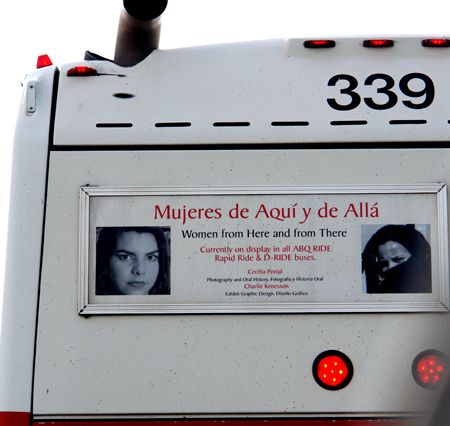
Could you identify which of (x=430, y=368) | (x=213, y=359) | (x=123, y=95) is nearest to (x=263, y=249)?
(x=213, y=359)

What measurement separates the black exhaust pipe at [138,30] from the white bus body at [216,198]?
0.55ft

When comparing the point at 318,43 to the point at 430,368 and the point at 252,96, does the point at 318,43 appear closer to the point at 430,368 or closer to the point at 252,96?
the point at 252,96

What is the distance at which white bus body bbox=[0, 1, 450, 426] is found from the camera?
297 centimetres

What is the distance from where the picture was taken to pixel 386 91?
10.6 ft

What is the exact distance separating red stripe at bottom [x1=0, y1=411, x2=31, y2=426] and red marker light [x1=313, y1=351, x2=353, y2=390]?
4.70 ft

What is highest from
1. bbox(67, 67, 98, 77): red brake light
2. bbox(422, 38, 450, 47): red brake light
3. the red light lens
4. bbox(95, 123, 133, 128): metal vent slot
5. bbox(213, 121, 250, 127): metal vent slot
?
bbox(422, 38, 450, 47): red brake light

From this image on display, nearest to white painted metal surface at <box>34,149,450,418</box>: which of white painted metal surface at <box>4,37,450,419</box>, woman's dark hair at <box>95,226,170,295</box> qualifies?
white painted metal surface at <box>4,37,450,419</box>

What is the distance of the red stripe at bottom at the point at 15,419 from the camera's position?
2934 millimetres

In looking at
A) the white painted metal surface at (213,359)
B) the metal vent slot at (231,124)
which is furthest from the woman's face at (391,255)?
the metal vent slot at (231,124)

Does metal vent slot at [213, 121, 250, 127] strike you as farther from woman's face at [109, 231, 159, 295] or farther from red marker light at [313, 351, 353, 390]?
red marker light at [313, 351, 353, 390]

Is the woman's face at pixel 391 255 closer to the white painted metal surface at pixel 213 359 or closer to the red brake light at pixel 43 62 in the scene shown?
the white painted metal surface at pixel 213 359

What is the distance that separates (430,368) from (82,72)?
2.36 meters

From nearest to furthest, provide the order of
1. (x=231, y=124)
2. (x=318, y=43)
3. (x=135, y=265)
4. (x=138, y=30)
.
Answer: (x=135, y=265) → (x=231, y=124) → (x=318, y=43) → (x=138, y=30)

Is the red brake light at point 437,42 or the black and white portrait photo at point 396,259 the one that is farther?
the red brake light at point 437,42
